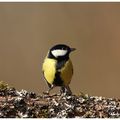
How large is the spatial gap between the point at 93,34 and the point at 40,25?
218 mm

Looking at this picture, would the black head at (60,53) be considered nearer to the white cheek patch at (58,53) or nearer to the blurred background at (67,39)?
the white cheek patch at (58,53)

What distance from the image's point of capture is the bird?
4.83 ft

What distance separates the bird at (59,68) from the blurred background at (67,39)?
0.19 meters

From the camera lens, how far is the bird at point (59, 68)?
1.47 meters

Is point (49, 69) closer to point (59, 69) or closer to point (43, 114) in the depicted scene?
point (59, 69)

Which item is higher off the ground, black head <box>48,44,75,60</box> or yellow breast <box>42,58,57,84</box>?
black head <box>48,44,75,60</box>

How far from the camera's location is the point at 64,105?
4.08ft

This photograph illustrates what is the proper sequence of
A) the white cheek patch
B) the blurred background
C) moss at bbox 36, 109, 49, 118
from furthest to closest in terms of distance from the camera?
the blurred background
the white cheek patch
moss at bbox 36, 109, 49, 118

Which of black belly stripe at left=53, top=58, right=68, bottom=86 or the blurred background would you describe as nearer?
black belly stripe at left=53, top=58, right=68, bottom=86

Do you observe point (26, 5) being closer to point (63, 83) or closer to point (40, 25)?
point (40, 25)

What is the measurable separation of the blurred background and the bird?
194mm

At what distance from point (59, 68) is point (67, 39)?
13.2 inches

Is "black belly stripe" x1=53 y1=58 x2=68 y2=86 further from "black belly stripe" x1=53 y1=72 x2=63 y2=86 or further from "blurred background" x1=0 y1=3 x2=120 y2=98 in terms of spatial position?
Result: "blurred background" x1=0 y1=3 x2=120 y2=98

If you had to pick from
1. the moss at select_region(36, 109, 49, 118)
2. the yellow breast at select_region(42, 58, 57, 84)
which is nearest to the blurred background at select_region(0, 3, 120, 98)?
the yellow breast at select_region(42, 58, 57, 84)
